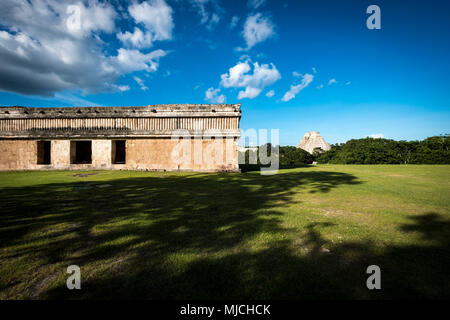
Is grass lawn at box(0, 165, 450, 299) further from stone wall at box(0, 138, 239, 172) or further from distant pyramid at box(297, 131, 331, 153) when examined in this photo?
distant pyramid at box(297, 131, 331, 153)

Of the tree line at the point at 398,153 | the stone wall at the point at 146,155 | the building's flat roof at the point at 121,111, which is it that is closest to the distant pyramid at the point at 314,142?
the tree line at the point at 398,153

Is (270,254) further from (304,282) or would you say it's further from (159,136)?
(159,136)

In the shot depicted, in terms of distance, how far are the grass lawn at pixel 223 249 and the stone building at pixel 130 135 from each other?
27.0 ft

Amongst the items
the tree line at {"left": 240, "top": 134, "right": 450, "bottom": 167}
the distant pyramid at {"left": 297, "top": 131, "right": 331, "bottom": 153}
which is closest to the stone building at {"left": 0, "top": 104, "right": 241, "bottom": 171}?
the tree line at {"left": 240, "top": 134, "right": 450, "bottom": 167}

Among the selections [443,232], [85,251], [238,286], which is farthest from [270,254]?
[443,232]

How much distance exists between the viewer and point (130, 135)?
12.8m

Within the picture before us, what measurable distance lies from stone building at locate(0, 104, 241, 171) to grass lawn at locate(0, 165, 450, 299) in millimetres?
8215

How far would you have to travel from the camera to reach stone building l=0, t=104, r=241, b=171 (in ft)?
41.6

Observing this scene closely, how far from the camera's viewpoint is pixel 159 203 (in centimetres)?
474

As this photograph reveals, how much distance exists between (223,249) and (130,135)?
41.9ft

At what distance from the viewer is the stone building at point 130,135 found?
12680mm

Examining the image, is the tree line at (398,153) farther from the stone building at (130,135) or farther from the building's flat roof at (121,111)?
the building's flat roof at (121,111)
